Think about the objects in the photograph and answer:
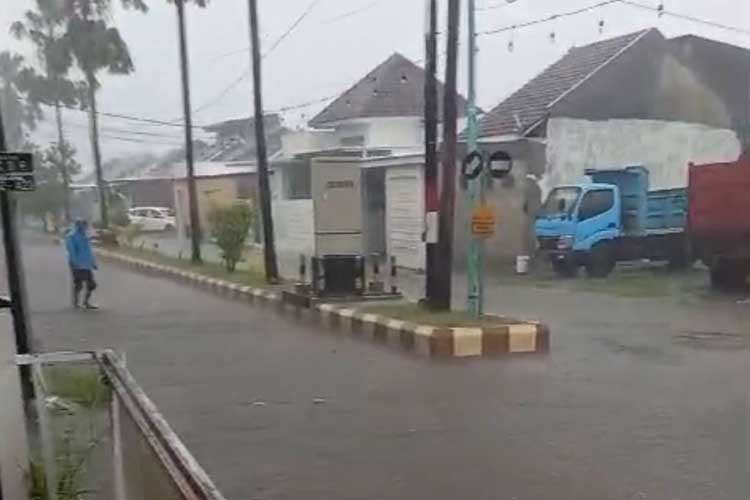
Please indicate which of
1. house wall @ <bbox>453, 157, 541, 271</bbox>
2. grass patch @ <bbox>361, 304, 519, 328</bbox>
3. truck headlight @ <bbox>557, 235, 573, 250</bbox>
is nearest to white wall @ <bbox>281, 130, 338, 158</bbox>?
house wall @ <bbox>453, 157, 541, 271</bbox>

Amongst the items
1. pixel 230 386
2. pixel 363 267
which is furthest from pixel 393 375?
pixel 363 267

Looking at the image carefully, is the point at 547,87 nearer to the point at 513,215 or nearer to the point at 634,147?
the point at 634,147

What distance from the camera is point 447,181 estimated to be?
36.0ft

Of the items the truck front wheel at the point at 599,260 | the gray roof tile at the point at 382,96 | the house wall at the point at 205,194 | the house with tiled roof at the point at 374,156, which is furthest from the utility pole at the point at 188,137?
the truck front wheel at the point at 599,260

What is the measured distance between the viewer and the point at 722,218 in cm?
1648

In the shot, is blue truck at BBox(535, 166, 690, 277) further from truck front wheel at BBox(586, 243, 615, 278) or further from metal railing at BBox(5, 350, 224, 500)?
metal railing at BBox(5, 350, 224, 500)

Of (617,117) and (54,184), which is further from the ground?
(617,117)

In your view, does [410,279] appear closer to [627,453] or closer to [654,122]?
[654,122]

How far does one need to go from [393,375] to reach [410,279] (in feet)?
32.5

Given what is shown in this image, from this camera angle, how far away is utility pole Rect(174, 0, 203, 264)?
866 inches

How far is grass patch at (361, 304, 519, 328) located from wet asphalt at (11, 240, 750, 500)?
554 mm

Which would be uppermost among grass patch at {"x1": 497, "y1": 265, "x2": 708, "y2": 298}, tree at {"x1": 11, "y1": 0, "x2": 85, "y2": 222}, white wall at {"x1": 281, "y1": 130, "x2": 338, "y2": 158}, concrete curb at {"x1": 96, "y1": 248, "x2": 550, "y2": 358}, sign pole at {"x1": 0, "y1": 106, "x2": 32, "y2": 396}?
tree at {"x1": 11, "y1": 0, "x2": 85, "y2": 222}

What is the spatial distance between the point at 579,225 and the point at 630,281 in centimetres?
144

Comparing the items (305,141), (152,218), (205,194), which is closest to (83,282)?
(205,194)
